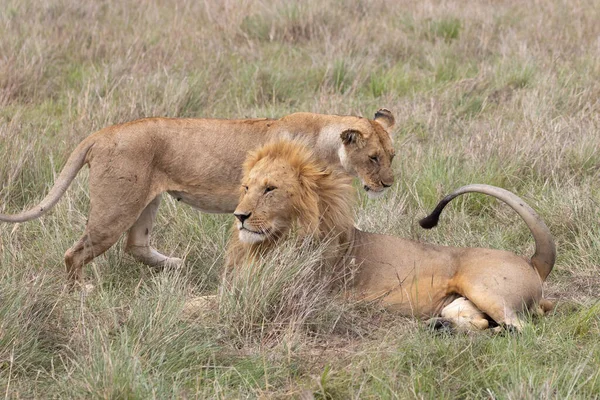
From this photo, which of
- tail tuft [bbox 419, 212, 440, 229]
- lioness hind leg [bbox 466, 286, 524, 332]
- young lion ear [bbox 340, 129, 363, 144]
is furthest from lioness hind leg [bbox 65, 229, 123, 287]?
lioness hind leg [bbox 466, 286, 524, 332]

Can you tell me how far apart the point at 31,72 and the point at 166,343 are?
4611 millimetres

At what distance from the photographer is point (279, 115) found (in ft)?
22.7

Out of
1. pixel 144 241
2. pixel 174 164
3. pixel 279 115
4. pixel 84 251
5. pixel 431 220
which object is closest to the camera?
pixel 431 220

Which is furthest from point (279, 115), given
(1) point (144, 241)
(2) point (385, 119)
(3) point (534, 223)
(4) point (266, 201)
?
(3) point (534, 223)

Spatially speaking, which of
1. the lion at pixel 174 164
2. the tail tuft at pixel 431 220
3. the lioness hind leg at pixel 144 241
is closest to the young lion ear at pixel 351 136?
the lion at pixel 174 164

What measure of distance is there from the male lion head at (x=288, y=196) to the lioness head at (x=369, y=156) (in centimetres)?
50

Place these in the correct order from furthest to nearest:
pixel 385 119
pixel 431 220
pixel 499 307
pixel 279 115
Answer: pixel 279 115 → pixel 385 119 → pixel 431 220 → pixel 499 307

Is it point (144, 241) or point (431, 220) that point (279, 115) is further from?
point (431, 220)

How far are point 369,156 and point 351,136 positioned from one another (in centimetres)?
15

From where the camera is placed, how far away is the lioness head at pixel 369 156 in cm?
468

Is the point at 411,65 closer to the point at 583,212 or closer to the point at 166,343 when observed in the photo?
the point at 583,212

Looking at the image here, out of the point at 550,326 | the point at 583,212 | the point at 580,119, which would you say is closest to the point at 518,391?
the point at 550,326

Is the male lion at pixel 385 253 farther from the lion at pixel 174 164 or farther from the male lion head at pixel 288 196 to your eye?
the lion at pixel 174 164

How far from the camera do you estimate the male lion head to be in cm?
389
